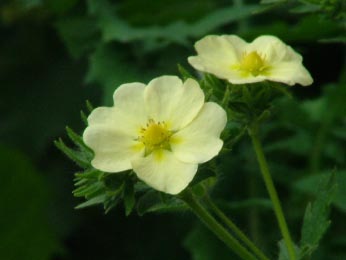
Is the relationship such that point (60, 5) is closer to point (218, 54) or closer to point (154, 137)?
point (218, 54)

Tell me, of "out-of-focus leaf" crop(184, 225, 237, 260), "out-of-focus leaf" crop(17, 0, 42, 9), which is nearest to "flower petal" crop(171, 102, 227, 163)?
"out-of-focus leaf" crop(184, 225, 237, 260)

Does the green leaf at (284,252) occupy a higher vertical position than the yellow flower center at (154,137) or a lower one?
lower

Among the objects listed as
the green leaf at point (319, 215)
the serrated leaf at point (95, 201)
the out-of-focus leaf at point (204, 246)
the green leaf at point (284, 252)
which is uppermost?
the serrated leaf at point (95, 201)

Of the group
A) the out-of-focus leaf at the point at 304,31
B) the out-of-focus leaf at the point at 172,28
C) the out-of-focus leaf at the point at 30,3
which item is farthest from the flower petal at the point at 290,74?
the out-of-focus leaf at the point at 30,3

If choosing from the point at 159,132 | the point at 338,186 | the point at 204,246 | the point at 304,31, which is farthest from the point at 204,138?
the point at 204,246

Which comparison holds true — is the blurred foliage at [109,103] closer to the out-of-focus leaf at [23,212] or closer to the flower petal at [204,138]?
the out-of-focus leaf at [23,212]

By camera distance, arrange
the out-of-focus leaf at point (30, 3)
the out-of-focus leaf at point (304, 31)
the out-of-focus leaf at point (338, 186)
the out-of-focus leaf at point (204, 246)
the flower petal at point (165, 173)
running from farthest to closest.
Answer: the out-of-focus leaf at point (30, 3), the out-of-focus leaf at point (204, 246), the out-of-focus leaf at point (304, 31), the out-of-focus leaf at point (338, 186), the flower petal at point (165, 173)

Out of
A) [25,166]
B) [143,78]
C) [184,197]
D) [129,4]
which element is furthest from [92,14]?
[184,197]

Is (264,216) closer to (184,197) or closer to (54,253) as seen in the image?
(54,253)
